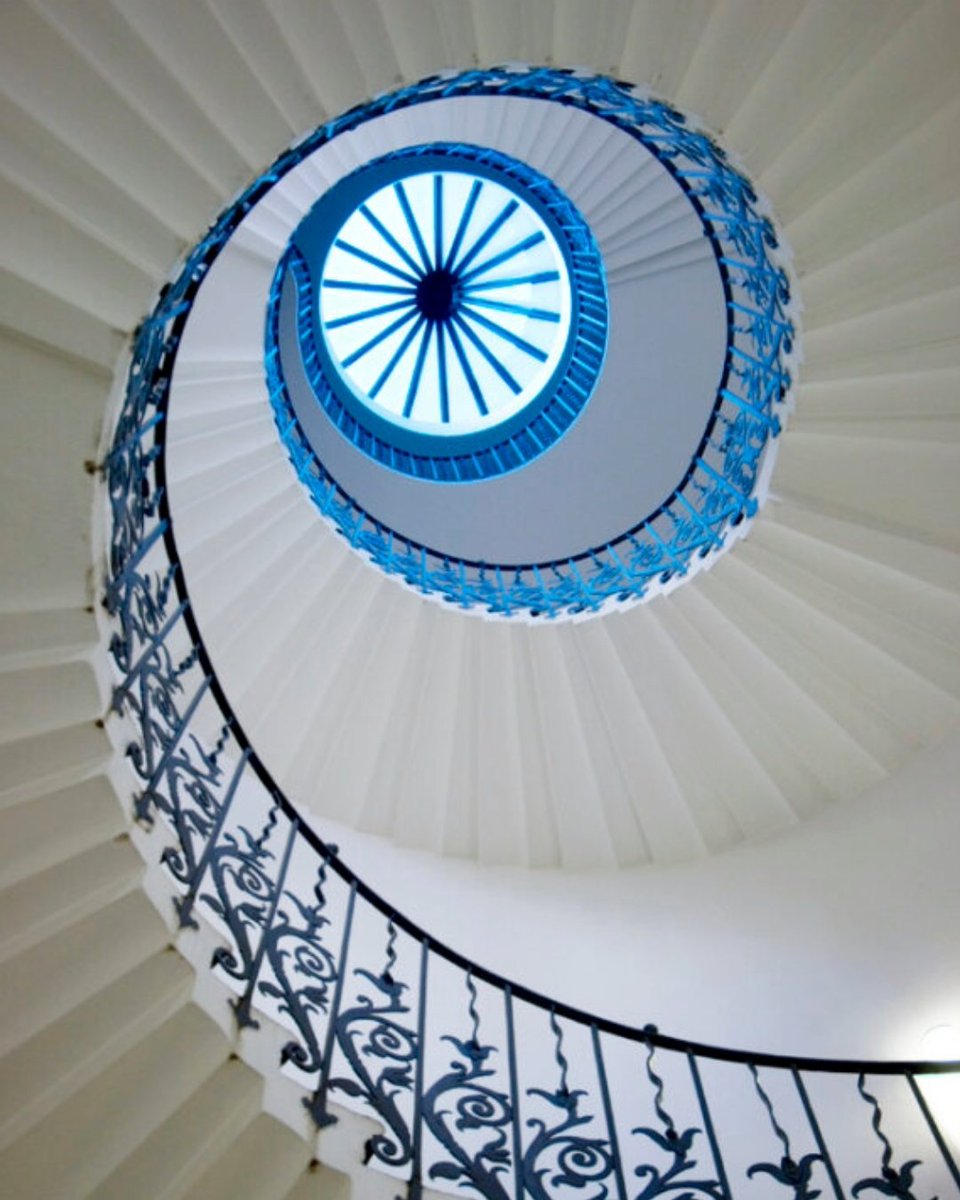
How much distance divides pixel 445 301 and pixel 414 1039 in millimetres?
8329

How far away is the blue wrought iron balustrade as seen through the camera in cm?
334

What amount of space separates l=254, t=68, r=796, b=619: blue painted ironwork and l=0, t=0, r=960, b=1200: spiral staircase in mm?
176

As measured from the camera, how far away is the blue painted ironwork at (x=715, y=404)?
511cm

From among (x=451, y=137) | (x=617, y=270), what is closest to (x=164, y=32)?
(x=451, y=137)

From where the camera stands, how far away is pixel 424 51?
14.6 ft

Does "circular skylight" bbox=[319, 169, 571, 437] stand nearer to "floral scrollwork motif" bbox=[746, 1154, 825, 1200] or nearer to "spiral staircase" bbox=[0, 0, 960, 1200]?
"spiral staircase" bbox=[0, 0, 960, 1200]

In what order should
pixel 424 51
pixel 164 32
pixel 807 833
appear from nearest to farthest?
pixel 164 32
pixel 424 51
pixel 807 833

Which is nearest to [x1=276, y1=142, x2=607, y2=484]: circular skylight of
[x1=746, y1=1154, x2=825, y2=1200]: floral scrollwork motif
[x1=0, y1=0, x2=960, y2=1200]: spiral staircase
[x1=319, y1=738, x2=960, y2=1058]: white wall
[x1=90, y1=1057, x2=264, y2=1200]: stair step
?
[x1=0, y1=0, x2=960, y2=1200]: spiral staircase

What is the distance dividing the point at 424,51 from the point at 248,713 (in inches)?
166

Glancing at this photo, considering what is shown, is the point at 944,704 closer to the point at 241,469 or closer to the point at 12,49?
the point at 241,469

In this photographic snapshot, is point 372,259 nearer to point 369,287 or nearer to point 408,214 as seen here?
point 369,287

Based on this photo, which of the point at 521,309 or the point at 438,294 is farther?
the point at 438,294

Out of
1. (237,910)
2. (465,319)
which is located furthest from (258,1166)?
(465,319)

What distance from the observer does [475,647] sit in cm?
674
